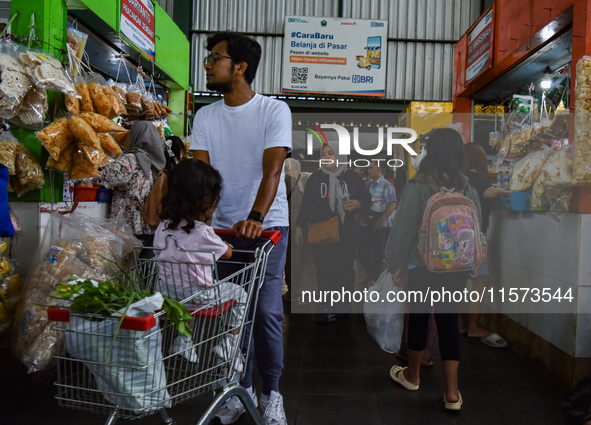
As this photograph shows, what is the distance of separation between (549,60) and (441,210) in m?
3.33

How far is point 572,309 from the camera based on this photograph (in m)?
2.87

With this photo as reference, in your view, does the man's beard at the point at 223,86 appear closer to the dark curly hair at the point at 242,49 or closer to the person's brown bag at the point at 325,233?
the dark curly hair at the point at 242,49

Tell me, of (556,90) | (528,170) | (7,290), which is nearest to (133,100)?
(7,290)

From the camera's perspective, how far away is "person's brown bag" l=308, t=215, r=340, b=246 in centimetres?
466

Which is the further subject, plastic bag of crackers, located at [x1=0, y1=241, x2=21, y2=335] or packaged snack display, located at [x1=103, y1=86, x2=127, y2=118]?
packaged snack display, located at [x1=103, y1=86, x2=127, y2=118]

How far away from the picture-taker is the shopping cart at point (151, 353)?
1390 mm

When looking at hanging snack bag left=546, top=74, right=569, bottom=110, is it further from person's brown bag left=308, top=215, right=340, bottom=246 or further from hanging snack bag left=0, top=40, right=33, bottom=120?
hanging snack bag left=0, top=40, right=33, bottom=120

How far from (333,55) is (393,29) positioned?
156 centimetres

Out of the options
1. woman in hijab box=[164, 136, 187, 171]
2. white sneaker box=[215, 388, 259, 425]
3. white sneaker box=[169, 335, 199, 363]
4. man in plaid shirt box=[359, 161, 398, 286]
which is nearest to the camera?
white sneaker box=[169, 335, 199, 363]

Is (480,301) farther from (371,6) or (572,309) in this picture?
(371,6)

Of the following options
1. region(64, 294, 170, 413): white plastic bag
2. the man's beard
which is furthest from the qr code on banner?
region(64, 294, 170, 413): white plastic bag

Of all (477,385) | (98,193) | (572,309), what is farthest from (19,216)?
(572,309)

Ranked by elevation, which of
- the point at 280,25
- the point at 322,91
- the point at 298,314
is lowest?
the point at 298,314

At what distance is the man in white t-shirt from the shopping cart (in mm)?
409
